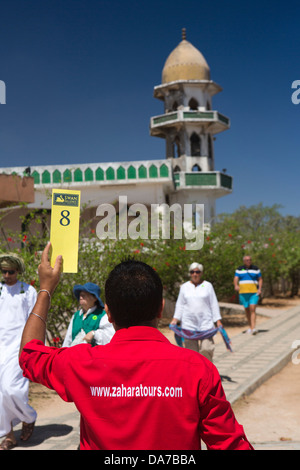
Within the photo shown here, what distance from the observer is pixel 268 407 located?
6836 millimetres

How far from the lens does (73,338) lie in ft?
17.4

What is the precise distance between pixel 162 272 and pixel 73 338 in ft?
30.8

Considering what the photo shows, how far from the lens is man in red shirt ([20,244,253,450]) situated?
65.2 inches

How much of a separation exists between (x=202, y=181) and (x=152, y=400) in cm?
2629

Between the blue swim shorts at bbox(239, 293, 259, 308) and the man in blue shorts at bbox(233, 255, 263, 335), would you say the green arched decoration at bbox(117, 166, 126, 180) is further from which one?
the blue swim shorts at bbox(239, 293, 259, 308)

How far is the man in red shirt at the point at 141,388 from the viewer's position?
166 cm

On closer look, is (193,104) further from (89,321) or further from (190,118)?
(89,321)

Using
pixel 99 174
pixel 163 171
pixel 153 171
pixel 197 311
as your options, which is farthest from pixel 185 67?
pixel 197 311

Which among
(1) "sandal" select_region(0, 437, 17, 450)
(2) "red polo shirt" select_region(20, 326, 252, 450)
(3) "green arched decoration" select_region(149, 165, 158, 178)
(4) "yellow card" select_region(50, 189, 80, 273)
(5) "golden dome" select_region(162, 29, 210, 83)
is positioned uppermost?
(5) "golden dome" select_region(162, 29, 210, 83)

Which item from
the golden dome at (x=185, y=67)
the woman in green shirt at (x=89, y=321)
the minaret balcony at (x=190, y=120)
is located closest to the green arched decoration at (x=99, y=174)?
the minaret balcony at (x=190, y=120)

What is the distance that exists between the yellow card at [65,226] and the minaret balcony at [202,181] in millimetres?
25110

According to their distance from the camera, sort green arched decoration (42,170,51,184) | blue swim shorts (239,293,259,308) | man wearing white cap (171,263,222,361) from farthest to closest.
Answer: green arched decoration (42,170,51,184)
blue swim shorts (239,293,259,308)
man wearing white cap (171,263,222,361)

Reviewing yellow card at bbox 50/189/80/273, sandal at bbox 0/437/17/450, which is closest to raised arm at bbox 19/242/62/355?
yellow card at bbox 50/189/80/273
